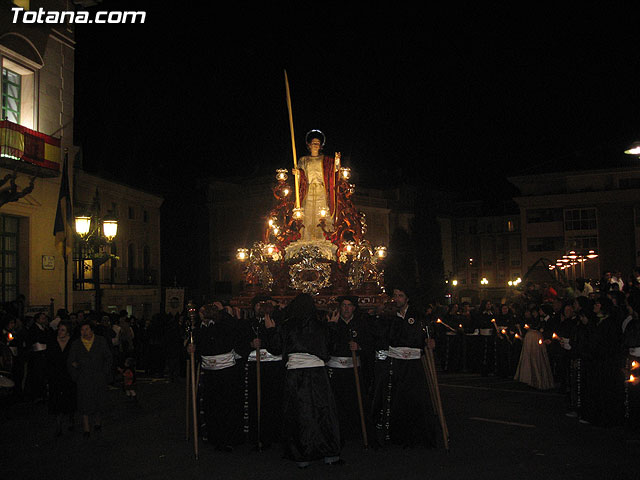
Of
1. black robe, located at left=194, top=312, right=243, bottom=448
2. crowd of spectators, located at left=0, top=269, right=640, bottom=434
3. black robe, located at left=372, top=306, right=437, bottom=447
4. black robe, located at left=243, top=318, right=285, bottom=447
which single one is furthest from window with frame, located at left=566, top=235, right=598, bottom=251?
black robe, located at left=194, top=312, right=243, bottom=448

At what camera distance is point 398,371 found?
958 centimetres

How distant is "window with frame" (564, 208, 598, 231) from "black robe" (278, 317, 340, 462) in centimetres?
4180

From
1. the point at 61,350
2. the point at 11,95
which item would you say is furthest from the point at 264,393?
the point at 11,95

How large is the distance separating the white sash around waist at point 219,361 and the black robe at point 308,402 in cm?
110

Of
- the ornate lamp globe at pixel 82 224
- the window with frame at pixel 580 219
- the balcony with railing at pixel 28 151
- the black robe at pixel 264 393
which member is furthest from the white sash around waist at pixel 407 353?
the window with frame at pixel 580 219

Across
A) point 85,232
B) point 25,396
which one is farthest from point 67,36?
point 25,396

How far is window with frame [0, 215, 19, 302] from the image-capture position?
20109 millimetres

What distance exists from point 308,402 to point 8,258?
15.2 metres

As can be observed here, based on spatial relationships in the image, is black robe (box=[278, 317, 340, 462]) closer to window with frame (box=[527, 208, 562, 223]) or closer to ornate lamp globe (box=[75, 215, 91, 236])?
ornate lamp globe (box=[75, 215, 91, 236])

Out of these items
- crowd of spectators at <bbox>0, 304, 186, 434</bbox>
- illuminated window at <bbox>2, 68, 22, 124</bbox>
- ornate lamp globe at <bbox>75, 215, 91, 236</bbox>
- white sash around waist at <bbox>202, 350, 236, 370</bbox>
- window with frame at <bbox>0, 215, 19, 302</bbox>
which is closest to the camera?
white sash around waist at <bbox>202, 350, 236, 370</bbox>

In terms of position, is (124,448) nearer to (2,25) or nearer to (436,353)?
(436,353)

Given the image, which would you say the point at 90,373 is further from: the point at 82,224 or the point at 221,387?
the point at 82,224

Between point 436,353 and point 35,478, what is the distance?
15.5 meters

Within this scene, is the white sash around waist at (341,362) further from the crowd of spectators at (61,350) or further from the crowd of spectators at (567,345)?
the crowd of spectators at (567,345)
